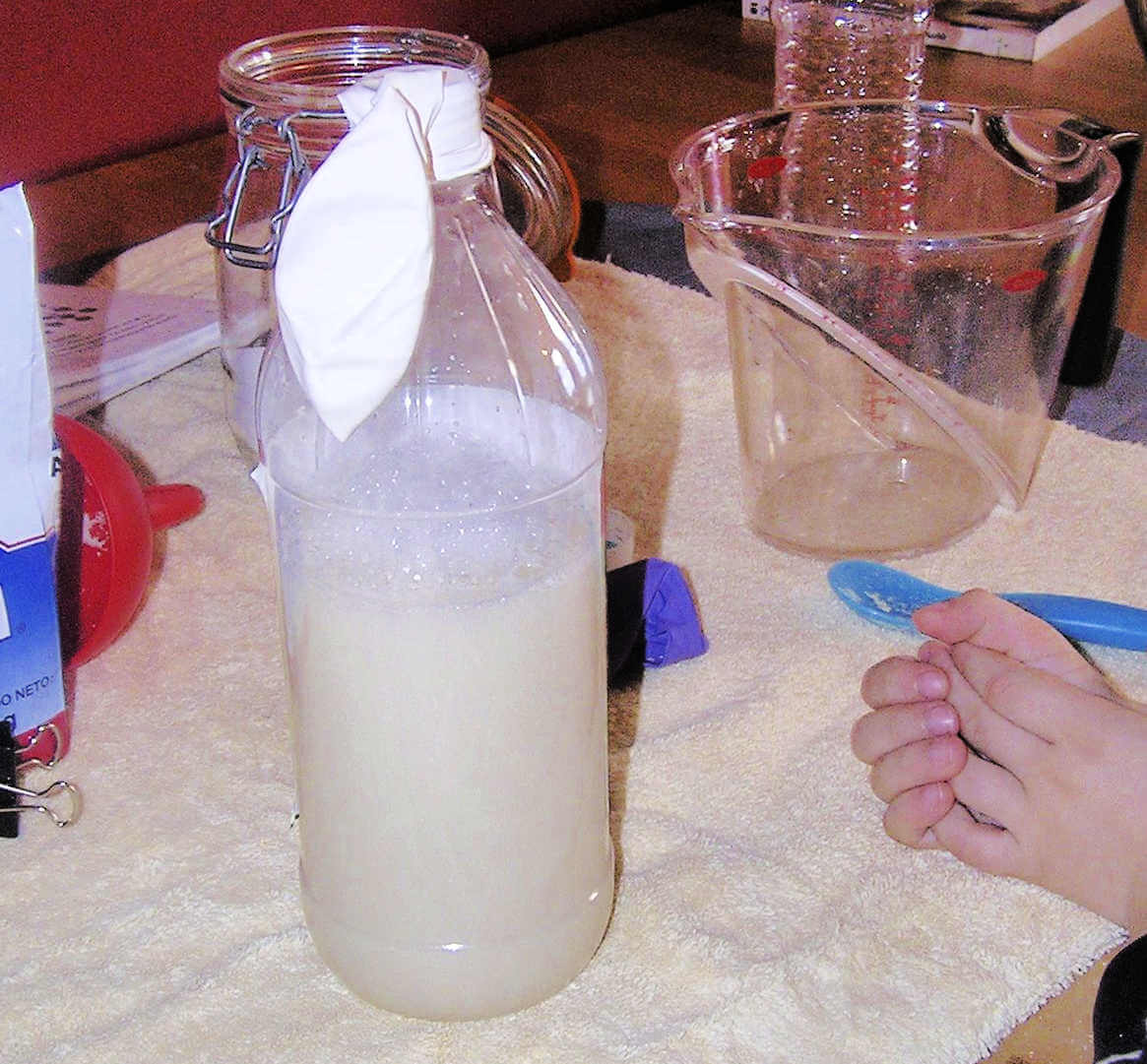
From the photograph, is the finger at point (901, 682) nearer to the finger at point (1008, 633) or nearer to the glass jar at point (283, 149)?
the finger at point (1008, 633)

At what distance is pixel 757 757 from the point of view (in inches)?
27.2

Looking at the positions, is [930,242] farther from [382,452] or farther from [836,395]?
[382,452]

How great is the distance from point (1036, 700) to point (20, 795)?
Answer: 0.45m

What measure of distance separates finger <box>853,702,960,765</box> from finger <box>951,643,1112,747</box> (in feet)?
0.07

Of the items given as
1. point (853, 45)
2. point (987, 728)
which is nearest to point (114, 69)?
point (853, 45)

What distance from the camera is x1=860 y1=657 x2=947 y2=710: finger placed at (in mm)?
666

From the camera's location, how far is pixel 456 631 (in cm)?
47

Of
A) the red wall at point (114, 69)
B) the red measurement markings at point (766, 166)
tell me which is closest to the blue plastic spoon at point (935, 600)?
the red measurement markings at point (766, 166)

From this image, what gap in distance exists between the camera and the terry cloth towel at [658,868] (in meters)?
0.55

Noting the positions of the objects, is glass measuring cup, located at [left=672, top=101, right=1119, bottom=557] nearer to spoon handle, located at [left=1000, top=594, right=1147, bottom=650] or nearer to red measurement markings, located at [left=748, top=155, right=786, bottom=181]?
red measurement markings, located at [left=748, top=155, right=786, bottom=181]

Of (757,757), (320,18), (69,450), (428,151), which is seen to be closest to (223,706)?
(69,450)

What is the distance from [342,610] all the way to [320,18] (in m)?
1.32

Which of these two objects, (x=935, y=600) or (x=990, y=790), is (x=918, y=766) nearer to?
(x=990, y=790)

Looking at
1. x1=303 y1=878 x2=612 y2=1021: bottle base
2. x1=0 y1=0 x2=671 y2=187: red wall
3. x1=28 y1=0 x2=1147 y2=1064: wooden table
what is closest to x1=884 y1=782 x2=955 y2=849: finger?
x1=303 y1=878 x2=612 y2=1021: bottle base
